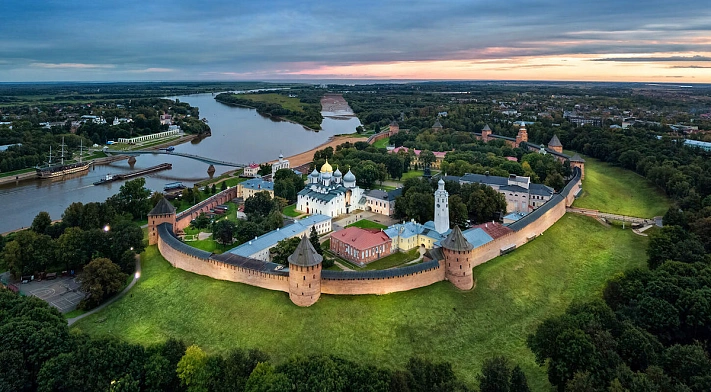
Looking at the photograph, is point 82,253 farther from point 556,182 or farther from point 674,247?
point 556,182

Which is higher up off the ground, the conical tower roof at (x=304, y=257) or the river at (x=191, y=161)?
the conical tower roof at (x=304, y=257)

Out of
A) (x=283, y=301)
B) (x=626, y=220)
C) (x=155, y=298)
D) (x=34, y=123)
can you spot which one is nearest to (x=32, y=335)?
(x=155, y=298)

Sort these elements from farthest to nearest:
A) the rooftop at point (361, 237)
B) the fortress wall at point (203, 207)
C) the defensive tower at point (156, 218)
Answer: the fortress wall at point (203, 207), the defensive tower at point (156, 218), the rooftop at point (361, 237)

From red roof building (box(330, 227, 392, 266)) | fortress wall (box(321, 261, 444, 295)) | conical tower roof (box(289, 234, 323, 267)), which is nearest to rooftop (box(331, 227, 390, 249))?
red roof building (box(330, 227, 392, 266))

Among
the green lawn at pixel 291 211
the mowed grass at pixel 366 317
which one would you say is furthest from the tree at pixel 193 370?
the green lawn at pixel 291 211

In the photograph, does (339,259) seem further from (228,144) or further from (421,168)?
(228,144)

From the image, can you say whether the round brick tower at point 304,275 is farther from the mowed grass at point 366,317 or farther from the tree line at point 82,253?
the tree line at point 82,253

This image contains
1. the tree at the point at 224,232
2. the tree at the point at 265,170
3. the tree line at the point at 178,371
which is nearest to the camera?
the tree line at the point at 178,371
